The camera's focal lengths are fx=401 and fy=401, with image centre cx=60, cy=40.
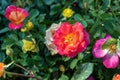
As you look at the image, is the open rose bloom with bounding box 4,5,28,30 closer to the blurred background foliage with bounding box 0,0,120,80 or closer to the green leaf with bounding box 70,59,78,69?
the blurred background foliage with bounding box 0,0,120,80

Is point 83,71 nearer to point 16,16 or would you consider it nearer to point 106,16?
point 106,16

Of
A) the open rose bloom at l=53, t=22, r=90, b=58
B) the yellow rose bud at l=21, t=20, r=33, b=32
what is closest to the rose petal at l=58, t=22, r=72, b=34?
the open rose bloom at l=53, t=22, r=90, b=58

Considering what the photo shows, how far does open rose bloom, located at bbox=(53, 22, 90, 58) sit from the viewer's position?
4.10ft

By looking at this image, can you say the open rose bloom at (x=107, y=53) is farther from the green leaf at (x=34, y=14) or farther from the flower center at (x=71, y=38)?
the green leaf at (x=34, y=14)

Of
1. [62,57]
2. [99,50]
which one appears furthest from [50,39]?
[99,50]

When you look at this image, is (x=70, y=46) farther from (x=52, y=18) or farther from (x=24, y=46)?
(x=52, y=18)

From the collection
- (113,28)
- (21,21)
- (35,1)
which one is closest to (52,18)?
(35,1)

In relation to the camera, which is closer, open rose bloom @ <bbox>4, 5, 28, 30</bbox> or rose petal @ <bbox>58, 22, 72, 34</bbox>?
rose petal @ <bbox>58, 22, 72, 34</bbox>

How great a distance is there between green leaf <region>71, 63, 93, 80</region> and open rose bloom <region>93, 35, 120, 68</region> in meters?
0.04

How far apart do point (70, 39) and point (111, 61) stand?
6.1 inches

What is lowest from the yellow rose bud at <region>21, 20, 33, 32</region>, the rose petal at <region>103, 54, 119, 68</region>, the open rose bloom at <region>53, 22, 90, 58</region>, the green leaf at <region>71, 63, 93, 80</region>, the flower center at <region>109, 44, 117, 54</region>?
the green leaf at <region>71, 63, 93, 80</region>

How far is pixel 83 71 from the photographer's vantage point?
1318 millimetres

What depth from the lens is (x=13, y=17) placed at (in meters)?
1.48

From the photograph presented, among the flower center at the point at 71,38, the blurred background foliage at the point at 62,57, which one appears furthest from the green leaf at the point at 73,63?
the flower center at the point at 71,38
